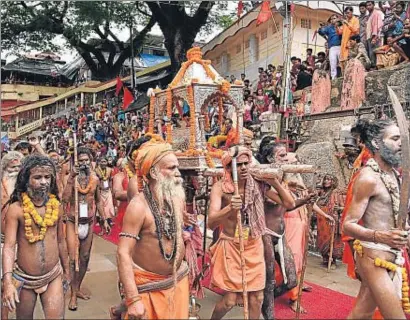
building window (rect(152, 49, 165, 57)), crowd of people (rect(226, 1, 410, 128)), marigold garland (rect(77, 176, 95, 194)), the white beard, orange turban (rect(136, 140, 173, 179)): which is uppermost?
building window (rect(152, 49, 165, 57))

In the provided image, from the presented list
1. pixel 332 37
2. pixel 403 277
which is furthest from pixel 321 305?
pixel 332 37

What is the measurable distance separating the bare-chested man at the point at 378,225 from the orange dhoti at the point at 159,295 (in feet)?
3.89

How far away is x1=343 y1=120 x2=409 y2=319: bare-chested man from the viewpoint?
10.3 feet

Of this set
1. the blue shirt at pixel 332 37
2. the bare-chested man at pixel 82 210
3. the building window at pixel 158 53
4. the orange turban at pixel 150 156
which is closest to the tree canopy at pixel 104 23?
the building window at pixel 158 53

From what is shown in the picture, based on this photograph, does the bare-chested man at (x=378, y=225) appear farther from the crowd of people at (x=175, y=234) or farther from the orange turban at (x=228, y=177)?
the orange turban at (x=228, y=177)

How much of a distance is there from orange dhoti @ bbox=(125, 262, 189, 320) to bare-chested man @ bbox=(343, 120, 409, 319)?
1.19 meters

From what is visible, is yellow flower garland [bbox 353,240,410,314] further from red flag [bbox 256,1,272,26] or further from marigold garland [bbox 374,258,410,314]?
red flag [bbox 256,1,272,26]

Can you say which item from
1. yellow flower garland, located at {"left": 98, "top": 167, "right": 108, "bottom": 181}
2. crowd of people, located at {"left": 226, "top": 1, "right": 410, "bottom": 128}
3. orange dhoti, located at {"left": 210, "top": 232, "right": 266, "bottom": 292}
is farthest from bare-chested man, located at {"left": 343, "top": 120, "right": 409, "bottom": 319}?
Answer: yellow flower garland, located at {"left": 98, "top": 167, "right": 108, "bottom": 181}

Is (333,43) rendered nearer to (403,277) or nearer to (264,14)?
(264,14)

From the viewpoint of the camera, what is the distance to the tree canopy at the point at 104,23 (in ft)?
63.0

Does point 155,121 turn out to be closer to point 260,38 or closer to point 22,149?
point 22,149

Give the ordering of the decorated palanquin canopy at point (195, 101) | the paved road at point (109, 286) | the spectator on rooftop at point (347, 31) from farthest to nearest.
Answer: the spectator on rooftop at point (347, 31)
the decorated palanquin canopy at point (195, 101)
the paved road at point (109, 286)

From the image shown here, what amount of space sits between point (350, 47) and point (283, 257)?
7560 millimetres

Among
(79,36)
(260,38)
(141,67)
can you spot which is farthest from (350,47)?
(141,67)
